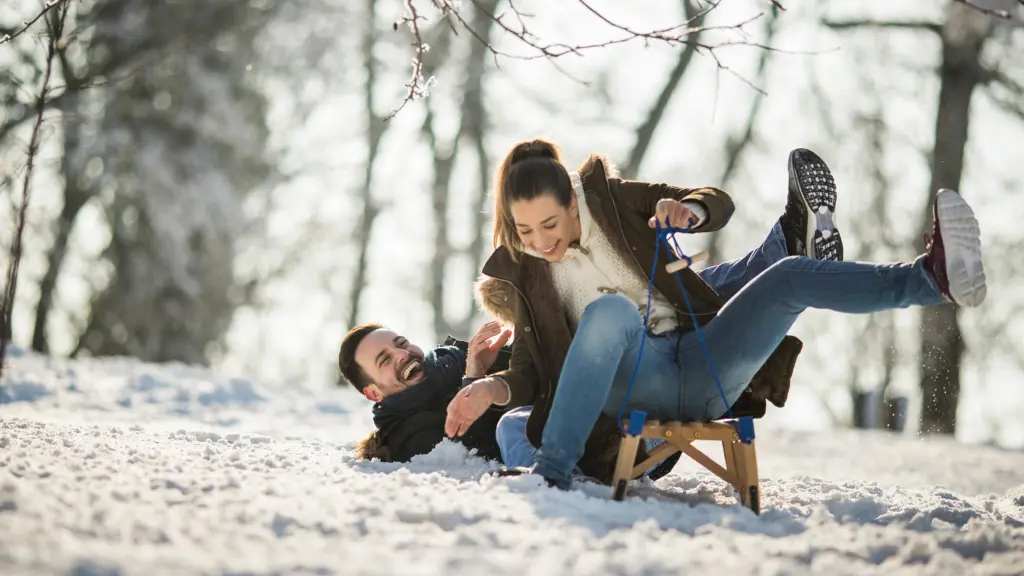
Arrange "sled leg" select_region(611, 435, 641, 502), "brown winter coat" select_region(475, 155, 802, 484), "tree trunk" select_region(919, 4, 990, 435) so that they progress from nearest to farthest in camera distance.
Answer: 1. "sled leg" select_region(611, 435, 641, 502)
2. "brown winter coat" select_region(475, 155, 802, 484)
3. "tree trunk" select_region(919, 4, 990, 435)

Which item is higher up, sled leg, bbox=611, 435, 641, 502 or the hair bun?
the hair bun

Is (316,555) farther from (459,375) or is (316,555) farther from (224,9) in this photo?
(224,9)

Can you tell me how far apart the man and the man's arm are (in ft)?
2.54

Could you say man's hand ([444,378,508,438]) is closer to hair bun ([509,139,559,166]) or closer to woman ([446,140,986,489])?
woman ([446,140,986,489])

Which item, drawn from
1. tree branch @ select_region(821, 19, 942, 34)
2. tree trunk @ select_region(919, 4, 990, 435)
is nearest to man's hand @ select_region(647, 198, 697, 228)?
tree trunk @ select_region(919, 4, 990, 435)

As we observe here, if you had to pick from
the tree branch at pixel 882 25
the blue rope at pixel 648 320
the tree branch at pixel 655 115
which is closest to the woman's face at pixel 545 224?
the blue rope at pixel 648 320

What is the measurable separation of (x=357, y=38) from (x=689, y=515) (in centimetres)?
1169

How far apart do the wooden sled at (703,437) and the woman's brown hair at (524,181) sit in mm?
710

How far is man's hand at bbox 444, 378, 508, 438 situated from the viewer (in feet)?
8.70

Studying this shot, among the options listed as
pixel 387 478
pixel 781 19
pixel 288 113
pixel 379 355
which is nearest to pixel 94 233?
pixel 288 113

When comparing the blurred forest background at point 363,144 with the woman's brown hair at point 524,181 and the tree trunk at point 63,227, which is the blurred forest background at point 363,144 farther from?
the woman's brown hair at point 524,181

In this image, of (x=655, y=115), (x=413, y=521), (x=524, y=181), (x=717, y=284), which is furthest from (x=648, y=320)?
(x=655, y=115)

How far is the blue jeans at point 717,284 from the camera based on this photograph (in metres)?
3.00

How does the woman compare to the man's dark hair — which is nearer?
the woman
